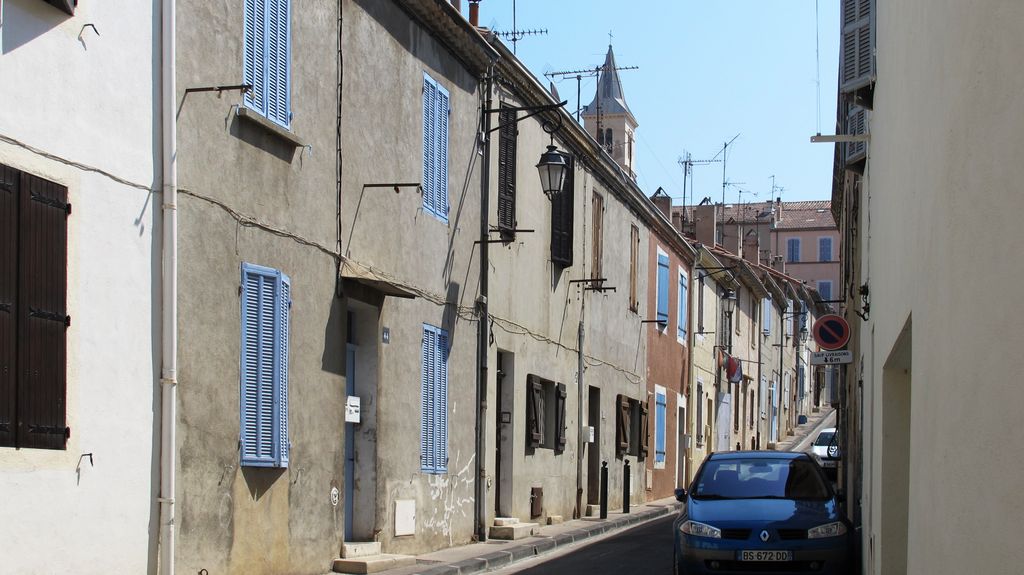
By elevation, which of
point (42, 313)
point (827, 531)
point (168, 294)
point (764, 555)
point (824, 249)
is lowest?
point (764, 555)

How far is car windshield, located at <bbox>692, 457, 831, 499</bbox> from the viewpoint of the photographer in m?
12.8

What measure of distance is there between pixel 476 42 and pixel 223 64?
6924mm

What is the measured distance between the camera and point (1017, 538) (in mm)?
3166

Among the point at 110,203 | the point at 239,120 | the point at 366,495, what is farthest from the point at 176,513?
the point at 366,495

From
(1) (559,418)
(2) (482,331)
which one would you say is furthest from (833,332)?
(1) (559,418)

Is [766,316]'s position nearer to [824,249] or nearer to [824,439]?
[824,439]

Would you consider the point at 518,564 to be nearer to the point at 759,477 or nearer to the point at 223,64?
the point at 759,477

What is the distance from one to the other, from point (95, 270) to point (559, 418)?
1421 cm

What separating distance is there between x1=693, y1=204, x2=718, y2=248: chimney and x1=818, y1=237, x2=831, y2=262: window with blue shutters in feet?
138

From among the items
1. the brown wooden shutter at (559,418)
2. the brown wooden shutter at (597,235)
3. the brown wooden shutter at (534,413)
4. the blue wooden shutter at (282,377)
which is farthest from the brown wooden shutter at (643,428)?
the blue wooden shutter at (282,377)

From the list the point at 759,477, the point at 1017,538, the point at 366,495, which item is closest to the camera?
the point at 1017,538

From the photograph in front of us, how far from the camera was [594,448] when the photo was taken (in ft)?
84.0

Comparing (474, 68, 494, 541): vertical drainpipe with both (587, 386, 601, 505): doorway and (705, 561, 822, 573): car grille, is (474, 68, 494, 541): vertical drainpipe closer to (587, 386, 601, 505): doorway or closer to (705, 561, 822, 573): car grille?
(705, 561, 822, 573): car grille

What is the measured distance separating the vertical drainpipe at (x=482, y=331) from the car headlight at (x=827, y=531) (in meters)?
6.55
